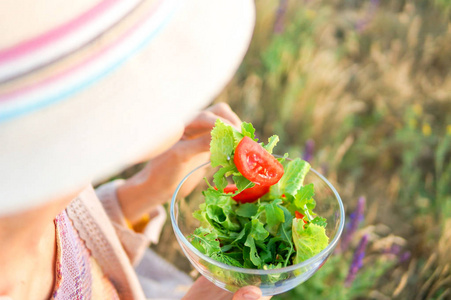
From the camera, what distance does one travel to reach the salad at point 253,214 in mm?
957

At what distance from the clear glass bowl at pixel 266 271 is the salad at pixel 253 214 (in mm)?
20

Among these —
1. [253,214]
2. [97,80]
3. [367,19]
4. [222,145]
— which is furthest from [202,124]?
[367,19]

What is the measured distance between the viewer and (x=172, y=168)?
144 centimetres

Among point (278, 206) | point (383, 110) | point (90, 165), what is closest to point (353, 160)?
point (383, 110)

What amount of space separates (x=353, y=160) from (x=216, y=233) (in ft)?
5.68

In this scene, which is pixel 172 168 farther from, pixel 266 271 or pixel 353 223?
pixel 353 223

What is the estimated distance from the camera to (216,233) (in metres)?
1.00

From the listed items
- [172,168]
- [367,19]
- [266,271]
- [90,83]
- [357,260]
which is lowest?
[357,260]

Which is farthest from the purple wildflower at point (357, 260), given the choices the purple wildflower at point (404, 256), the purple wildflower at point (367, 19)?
the purple wildflower at point (367, 19)

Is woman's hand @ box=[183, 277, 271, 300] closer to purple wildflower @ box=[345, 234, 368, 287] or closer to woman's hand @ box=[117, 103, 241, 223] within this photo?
woman's hand @ box=[117, 103, 241, 223]

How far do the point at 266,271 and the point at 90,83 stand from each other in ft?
1.88

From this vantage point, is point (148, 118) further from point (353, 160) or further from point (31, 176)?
point (353, 160)

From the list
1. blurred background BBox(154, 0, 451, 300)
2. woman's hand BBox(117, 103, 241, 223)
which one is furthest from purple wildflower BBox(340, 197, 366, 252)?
woman's hand BBox(117, 103, 241, 223)

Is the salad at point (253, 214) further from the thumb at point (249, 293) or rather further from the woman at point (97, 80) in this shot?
the woman at point (97, 80)
